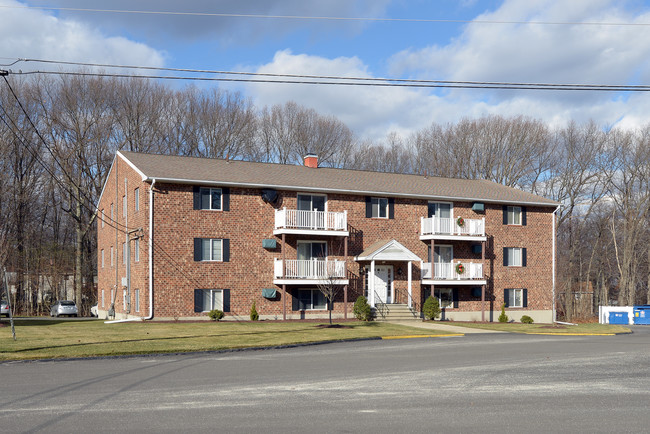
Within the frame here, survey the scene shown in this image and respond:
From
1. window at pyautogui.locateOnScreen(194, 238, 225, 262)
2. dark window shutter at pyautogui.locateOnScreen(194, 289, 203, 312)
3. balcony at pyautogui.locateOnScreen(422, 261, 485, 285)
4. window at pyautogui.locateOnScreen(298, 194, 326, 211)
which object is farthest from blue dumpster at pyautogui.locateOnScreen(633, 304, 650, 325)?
dark window shutter at pyautogui.locateOnScreen(194, 289, 203, 312)

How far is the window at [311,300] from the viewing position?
33219 millimetres

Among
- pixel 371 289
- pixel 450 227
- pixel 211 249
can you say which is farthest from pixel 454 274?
pixel 211 249

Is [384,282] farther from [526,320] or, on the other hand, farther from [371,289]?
[526,320]

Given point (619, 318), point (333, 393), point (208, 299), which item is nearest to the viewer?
point (333, 393)

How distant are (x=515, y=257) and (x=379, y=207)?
29.9ft

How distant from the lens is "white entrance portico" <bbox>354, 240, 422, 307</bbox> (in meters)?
33.3

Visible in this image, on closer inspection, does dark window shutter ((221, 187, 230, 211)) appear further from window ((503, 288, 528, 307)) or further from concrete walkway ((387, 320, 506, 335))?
window ((503, 288, 528, 307))

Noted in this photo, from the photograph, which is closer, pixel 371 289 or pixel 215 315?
pixel 215 315

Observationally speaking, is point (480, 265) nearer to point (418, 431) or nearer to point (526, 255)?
point (526, 255)

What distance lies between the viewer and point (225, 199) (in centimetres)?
3188

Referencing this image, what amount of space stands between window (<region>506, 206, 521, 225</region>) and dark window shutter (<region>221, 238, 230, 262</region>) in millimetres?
16547

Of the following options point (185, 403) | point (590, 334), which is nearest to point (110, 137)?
point (590, 334)

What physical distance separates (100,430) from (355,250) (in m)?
26.3

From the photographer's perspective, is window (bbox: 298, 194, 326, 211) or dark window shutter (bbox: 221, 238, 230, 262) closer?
dark window shutter (bbox: 221, 238, 230, 262)
